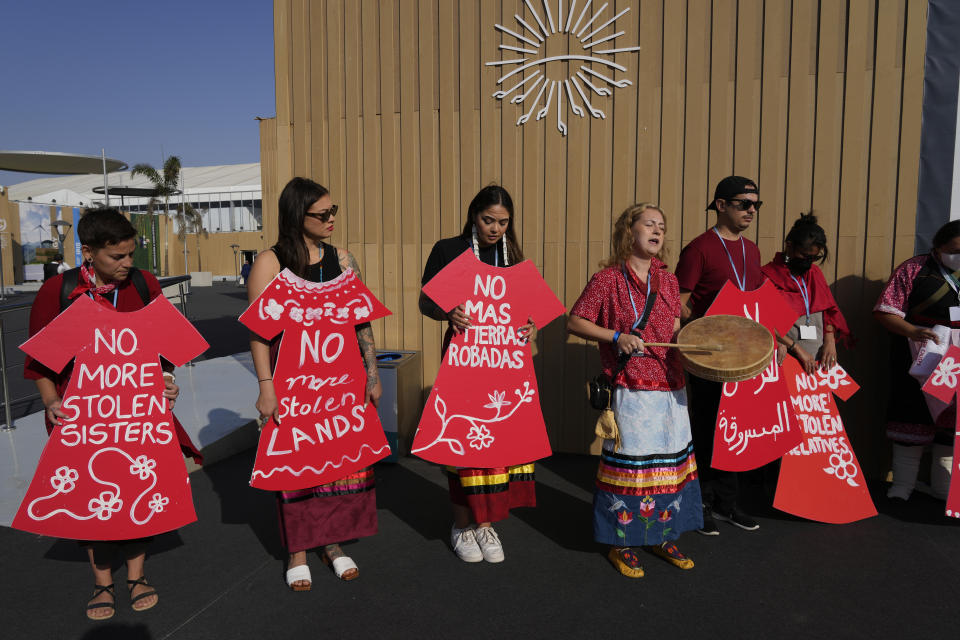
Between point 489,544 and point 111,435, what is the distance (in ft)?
5.62

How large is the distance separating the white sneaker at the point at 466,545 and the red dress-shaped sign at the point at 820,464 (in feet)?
5.46

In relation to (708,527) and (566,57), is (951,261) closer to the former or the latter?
(708,527)

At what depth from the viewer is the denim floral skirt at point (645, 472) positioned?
8.52 feet

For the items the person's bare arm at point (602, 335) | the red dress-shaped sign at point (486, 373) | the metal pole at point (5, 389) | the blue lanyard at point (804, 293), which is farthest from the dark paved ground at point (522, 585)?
the metal pole at point (5, 389)

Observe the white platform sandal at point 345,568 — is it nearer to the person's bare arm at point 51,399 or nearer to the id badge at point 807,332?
the person's bare arm at point 51,399

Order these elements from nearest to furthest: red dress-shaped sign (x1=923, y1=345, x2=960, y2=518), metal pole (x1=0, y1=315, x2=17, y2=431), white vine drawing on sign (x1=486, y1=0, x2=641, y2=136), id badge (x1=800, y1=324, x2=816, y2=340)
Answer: red dress-shaped sign (x1=923, y1=345, x2=960, y2=518) → id badge (x1=800, y1=324, x2=816, y2=340) → white vine drawing on sign (x1=486, y1=0, x2=641, y2=136) → metal pole (x1=0, y1=315, x2=17, y2=431)

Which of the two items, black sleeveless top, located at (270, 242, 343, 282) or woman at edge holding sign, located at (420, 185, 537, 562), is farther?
woman at edge holding sign, located at (420, 185, 537, 562)

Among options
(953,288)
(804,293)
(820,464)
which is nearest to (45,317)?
(804,293)

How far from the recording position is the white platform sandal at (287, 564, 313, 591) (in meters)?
2.58

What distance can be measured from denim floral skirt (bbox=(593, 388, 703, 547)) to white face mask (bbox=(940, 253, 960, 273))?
189cm

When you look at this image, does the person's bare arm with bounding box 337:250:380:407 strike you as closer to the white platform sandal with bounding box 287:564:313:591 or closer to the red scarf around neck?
the white platform sandal with bounding box 287:564:313:591

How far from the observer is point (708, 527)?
10.2ft

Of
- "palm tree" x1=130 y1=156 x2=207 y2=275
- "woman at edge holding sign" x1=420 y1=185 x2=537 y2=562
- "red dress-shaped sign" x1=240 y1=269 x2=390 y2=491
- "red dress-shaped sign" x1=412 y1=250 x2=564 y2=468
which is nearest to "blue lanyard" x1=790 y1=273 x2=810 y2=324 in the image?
"red dress-shaped sign" x1=412 y1=250 x2=564 y2=468

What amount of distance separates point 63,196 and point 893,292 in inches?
1738
